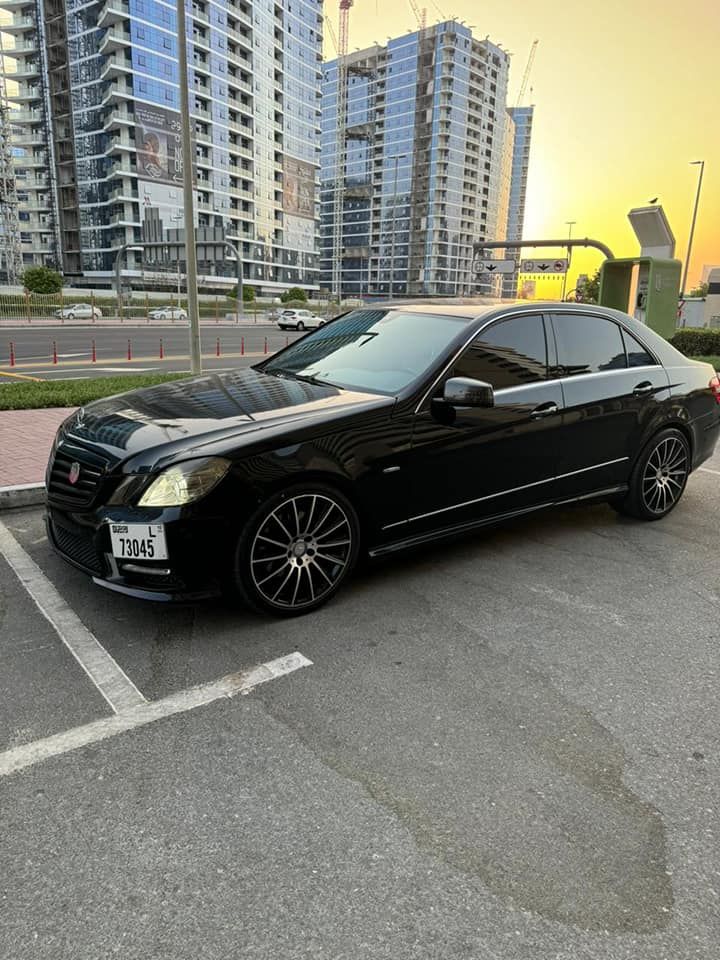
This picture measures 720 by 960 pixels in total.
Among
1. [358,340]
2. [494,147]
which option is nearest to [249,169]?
[494,147]

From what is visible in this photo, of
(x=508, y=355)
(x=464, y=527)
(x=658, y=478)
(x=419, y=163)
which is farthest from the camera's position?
(x=419, y=163)

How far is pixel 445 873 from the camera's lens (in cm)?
206

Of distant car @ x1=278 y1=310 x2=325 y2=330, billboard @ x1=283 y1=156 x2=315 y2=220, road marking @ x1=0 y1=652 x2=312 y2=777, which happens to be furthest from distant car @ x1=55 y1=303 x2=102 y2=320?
billboard @ x1=283 y1=156 x2=315 y2=220

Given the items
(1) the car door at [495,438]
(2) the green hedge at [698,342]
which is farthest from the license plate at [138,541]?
(2) the green hedge at [698,342]

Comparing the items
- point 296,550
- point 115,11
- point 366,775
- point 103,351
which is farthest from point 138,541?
point 115,11

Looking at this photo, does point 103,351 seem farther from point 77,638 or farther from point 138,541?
point 138,541

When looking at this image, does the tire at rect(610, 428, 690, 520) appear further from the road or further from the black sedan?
the road

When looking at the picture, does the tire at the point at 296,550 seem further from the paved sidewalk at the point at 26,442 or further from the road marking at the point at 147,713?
the paved sidewalk at the point at 26,442

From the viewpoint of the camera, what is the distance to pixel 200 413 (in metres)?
3.81

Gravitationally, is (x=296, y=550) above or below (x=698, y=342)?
below

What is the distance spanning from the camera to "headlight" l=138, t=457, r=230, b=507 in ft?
10.8

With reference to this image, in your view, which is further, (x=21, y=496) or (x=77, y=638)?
(x=21, y=496)

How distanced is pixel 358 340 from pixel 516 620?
2163mm

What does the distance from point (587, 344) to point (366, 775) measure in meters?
3.53
